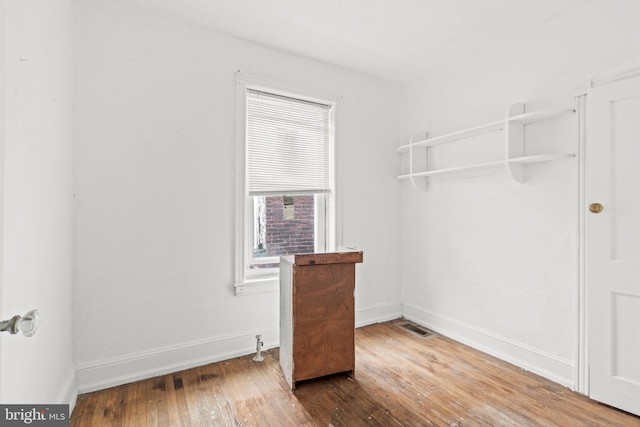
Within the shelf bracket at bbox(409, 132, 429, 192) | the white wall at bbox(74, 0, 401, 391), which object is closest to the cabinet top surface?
the white wall at bbox(74, 0, 401, 391)

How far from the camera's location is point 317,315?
2.25m

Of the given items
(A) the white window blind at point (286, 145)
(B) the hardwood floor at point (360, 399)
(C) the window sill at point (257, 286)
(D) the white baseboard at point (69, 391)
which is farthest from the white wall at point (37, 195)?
(A) the white window blind at point (286, 145)

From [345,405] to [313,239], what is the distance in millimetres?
1532

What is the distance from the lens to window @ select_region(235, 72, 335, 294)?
2.80 m

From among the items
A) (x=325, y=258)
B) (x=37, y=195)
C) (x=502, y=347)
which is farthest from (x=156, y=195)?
(x=502, y=347)

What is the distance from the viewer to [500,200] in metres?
2.71

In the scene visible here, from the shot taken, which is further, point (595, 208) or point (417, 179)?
point (417, 179)

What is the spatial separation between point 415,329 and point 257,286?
164 centimetres

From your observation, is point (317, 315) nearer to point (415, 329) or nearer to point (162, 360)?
point (162, 360)

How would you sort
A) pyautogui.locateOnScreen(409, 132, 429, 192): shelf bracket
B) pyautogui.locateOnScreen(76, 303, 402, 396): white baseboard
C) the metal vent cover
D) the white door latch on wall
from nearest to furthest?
the white door latch on wall → pyautogui.locateOnScreen(76, 303, 402, 396): white baseboard → the metal vent cover → pyautogui.locateOnScreen(409, 132, 429, 192): shelf bracket

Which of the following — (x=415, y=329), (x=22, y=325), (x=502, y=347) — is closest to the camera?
(x=22, y=325)

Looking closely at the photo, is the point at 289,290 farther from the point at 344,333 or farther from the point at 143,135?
the point at 143,135

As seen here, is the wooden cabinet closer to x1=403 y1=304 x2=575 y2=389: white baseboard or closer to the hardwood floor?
the hardwood floor

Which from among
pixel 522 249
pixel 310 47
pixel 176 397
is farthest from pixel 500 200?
pixel 176 397
